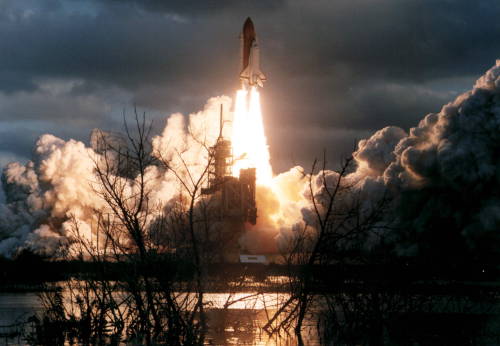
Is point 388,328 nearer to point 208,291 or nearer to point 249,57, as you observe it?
point 208,291

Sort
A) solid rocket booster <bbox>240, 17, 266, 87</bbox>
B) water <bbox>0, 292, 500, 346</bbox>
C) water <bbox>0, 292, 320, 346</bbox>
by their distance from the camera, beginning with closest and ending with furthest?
water <bbox>0, 292, 500, 346</bbox>, water <bbox>0, 292, 320, 346</bbox>, solid rocket booster <bbox>240, 17, 266, 87</bbox>

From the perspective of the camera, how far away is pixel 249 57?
9556 centimetres

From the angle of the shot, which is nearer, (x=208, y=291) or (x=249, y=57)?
(x=208, y=291)

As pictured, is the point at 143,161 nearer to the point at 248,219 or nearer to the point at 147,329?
the point at 147,329

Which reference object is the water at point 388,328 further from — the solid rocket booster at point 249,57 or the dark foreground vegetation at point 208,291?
the solid rocket booster at point 249,57

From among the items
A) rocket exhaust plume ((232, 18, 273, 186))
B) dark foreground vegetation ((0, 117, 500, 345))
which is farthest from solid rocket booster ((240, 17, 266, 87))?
dark foreground vegetation ((0, 117, 500, 345))

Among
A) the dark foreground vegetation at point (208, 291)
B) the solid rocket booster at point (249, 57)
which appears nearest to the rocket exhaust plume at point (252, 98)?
the solid rocket booster at point (249, 57)

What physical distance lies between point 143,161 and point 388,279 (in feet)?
42.2

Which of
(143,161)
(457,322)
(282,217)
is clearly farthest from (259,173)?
(143,161)

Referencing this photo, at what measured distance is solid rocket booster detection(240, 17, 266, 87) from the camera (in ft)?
311

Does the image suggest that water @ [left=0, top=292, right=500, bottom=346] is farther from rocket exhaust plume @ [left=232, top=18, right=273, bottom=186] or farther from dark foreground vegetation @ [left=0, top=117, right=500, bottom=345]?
rocket exhaust plume @ [left=232, top=18, right=273, bottom=186]

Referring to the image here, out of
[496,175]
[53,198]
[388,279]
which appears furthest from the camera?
[53,198]

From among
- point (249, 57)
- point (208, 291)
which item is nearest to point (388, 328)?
point (208, 291)

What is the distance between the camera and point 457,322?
42594 millimetres
